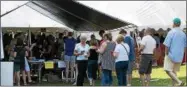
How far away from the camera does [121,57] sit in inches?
541

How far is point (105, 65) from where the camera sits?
1442cm

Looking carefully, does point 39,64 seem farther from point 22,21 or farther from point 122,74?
point 122,74

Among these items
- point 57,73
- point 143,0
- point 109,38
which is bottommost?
point 57,73

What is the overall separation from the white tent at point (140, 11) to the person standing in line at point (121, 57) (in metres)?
4.08

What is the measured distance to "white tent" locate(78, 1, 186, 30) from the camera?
1832 centimetres

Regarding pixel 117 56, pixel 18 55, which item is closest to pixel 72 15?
pixel 18 55

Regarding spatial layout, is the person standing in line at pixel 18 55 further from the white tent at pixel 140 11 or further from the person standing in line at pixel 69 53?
the white tent at pixel 140 11

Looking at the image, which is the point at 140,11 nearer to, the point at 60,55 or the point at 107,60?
the point at 60,55

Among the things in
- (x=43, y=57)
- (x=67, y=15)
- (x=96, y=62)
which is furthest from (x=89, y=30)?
(x=96, y=62)

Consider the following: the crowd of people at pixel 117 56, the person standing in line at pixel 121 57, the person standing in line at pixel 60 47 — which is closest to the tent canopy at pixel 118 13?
the person standing in line at pixel 60 47

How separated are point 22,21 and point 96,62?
474 centimetres

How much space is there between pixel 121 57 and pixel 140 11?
19.7 feet

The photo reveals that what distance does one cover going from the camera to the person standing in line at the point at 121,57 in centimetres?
1374

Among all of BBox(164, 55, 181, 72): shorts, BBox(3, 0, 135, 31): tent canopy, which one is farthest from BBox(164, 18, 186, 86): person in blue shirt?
BBox(3, 0, 135, 31): tent canopy
